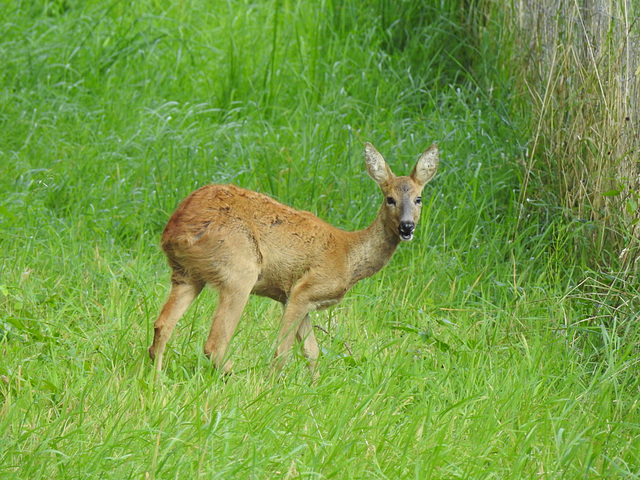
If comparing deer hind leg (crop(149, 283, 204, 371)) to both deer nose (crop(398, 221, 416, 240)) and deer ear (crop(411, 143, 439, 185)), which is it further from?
deer ear (crop(411, 143, 439, 185))

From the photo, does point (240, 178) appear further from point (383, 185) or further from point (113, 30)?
point (113, 30)

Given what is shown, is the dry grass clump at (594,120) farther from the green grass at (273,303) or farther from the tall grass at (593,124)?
the green grass at (273,303)

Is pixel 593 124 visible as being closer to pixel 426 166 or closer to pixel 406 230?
pixel 426 166

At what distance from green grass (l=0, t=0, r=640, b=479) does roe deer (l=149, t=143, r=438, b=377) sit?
0.55ft

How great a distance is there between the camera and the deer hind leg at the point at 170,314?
15.1ft

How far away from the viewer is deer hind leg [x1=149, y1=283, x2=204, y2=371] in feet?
15.1

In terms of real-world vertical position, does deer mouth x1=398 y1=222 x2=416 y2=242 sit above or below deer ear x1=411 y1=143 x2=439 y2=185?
below

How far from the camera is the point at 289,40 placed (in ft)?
28.6

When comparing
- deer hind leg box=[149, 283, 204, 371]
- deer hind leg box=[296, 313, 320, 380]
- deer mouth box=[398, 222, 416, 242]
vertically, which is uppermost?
deer mouth box=[398, 222, 416, 242]

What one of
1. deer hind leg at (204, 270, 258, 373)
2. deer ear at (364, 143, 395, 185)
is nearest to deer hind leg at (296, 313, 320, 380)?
deer hind leg at (204, 270, 258, 373)

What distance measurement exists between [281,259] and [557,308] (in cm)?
157

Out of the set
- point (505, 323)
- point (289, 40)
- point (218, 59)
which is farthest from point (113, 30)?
point (505, 323)

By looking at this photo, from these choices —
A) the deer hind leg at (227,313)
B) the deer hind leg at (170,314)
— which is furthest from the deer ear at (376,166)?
the deer hind leg at (170,314)

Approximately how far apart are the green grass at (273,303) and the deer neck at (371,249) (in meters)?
0.25
